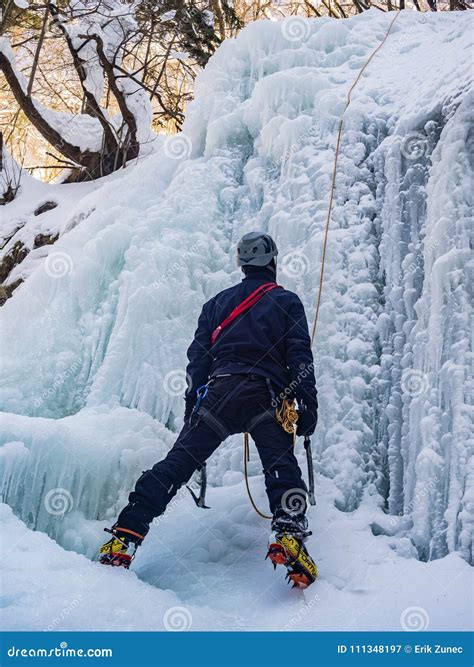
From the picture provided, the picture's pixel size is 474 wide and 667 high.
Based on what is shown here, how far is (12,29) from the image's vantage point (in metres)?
7.61

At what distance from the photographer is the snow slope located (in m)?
2.47

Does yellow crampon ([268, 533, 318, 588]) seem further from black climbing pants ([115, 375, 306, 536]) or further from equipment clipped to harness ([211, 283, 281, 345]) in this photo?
equipment clipped to harness ([211, 283, 281, 345])

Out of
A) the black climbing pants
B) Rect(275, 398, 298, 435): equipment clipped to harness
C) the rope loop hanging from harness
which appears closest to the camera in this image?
the black climbing pants

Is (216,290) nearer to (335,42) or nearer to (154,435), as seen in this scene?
(154,435)

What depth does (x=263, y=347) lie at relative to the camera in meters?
2.69

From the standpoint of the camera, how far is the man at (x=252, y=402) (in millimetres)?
2402

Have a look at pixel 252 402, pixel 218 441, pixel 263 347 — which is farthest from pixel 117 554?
pixel 263 347

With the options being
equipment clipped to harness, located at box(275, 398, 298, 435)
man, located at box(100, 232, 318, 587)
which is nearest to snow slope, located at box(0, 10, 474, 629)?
man, located at box(100, 232, 318, 587)

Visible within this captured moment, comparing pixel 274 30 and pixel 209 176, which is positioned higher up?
pixel 274 30

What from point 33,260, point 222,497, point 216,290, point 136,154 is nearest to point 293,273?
point 216,290

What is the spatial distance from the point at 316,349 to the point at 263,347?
25.8 inches

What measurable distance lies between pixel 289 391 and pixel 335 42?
2.94 m

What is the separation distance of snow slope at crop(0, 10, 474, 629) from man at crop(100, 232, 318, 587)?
215mm

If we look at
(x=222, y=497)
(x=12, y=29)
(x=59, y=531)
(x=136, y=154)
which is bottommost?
(x=222, y=497)
